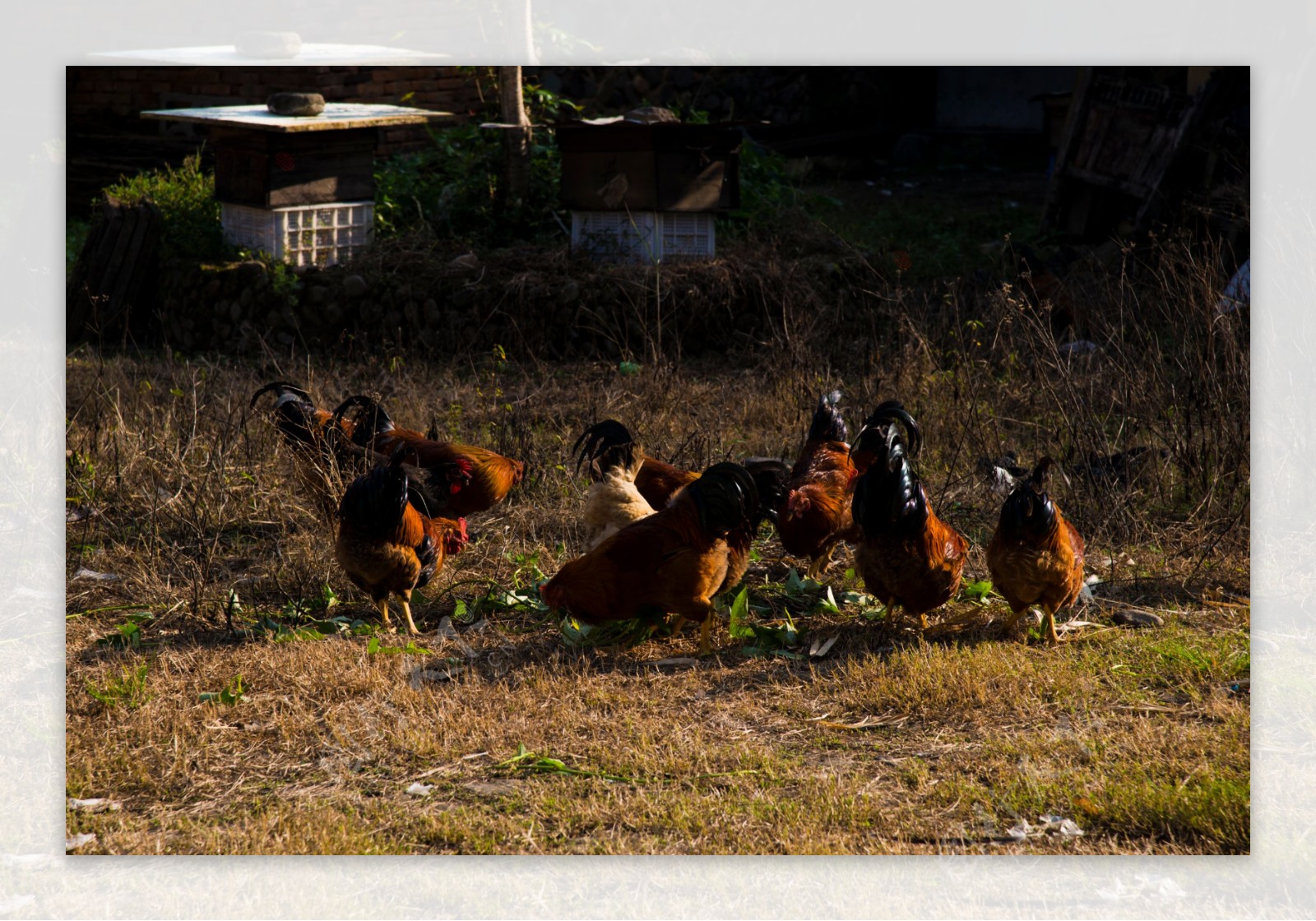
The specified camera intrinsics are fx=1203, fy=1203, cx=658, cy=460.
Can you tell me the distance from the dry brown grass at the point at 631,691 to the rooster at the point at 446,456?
0.83ft

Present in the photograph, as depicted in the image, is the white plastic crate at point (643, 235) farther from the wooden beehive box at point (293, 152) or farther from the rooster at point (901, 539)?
the rooster at point (901, 539)

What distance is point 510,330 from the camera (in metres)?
9.71

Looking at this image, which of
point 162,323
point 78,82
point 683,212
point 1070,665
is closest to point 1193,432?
point 1070,665

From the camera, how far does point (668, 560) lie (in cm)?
484

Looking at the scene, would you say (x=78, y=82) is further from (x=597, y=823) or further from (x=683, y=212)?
(x=597, y=823)

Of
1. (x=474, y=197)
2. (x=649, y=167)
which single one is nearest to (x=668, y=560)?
(x=649, y=167)

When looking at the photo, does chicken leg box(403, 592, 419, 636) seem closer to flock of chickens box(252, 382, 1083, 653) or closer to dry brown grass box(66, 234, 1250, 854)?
flock of chickens box(252, 382, 1083, 653)

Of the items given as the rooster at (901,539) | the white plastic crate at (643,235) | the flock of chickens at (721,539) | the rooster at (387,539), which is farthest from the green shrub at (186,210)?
the rooster at (901,539)

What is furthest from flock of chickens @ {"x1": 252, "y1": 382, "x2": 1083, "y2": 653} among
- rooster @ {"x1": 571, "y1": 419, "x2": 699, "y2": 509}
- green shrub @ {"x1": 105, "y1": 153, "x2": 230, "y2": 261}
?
green shrub @ {"x1": 105, "y1": 153, "x2": 230, "y2": 261}

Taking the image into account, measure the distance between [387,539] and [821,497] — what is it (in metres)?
1.96

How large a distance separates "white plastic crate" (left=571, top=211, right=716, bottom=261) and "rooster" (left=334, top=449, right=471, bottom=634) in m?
5.24

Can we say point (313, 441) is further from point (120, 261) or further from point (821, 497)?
point (120, 261)

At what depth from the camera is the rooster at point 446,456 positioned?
19.6 feet

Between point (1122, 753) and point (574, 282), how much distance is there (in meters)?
6.55
